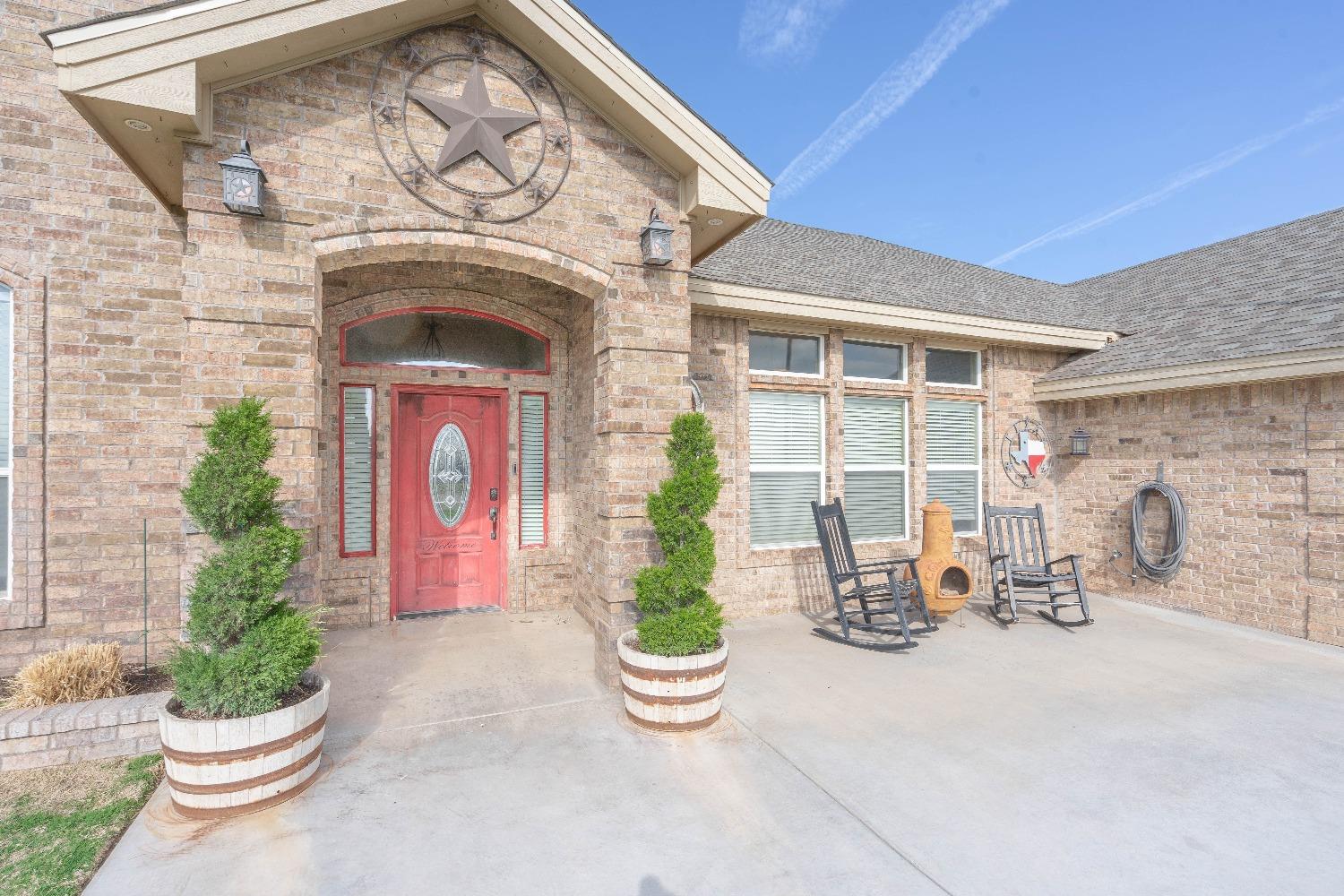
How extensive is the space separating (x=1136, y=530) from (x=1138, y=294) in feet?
13.4

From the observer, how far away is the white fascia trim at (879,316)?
5.47 m

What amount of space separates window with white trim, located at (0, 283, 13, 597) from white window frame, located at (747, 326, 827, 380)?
5.50 meters

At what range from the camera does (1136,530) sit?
648cm

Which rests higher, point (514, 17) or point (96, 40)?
point (514, 17)

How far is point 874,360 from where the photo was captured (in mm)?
6586

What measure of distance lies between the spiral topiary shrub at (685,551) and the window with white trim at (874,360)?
3351 millimetres

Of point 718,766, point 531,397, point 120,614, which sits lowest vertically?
point 718,766

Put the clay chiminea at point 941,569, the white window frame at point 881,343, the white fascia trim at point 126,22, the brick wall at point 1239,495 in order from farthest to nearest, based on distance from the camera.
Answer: the white window frame at point 881,343, the clay chiminea at point 941,569, the brick wall at point 1239,495, the white fascia trim at point 126,22

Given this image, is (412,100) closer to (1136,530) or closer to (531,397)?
(531,397)

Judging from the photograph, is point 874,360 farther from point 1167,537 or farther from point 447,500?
point 447,500

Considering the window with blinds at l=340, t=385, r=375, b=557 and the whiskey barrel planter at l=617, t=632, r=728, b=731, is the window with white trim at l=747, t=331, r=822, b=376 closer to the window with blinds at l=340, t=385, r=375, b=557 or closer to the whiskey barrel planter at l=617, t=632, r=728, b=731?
the whiskey barrel planter at l=617, t=632, r=728, b=731

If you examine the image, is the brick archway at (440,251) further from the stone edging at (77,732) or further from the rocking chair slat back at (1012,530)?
the rocking chair slat back at (1012,530)

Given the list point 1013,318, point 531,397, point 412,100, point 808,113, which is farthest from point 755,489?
point 808,113

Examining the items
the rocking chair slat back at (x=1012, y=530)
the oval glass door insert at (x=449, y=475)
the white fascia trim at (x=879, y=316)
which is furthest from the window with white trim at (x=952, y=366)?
the oval glass door insert at (x=449, y=475)
